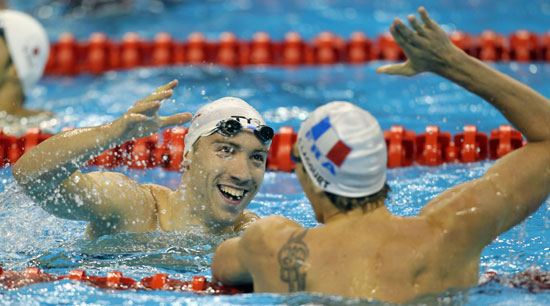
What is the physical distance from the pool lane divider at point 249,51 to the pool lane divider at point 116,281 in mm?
4447

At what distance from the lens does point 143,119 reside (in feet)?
8.33

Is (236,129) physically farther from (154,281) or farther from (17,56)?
(17,56)

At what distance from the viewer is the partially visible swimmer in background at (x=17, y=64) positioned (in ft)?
17.2

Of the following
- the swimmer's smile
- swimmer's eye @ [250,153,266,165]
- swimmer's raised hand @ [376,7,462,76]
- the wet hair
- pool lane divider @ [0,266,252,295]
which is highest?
swimmer's raised hand @ [376,7,462,76]

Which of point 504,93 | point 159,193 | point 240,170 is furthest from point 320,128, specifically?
point 159,193

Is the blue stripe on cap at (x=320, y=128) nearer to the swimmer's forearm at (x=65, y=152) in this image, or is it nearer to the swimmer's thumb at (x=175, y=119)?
the swimmer's thumb at (x=175, y=119)

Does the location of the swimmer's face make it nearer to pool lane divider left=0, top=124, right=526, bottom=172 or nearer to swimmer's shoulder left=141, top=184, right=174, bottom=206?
swimmer's shoulder left=141, top=184, right=174, bottom=206

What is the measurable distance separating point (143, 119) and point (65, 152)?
316 mm

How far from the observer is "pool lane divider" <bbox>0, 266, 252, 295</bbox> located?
2.68 meters

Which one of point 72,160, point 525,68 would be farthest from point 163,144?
point 525,68

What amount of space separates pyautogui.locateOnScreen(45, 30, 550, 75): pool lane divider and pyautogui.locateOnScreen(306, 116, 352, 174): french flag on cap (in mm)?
4887

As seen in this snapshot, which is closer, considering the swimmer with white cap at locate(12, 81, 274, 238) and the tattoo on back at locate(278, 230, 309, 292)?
the tattoo on back at locate(278, 230, 309, 292)

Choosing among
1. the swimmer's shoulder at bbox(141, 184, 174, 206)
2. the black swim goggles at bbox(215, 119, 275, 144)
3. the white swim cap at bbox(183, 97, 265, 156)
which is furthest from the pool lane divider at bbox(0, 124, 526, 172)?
the black swim goggles at bbox(215, 119, 275, 144)

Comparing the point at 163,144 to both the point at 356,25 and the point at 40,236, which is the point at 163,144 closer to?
the point at 40,236
